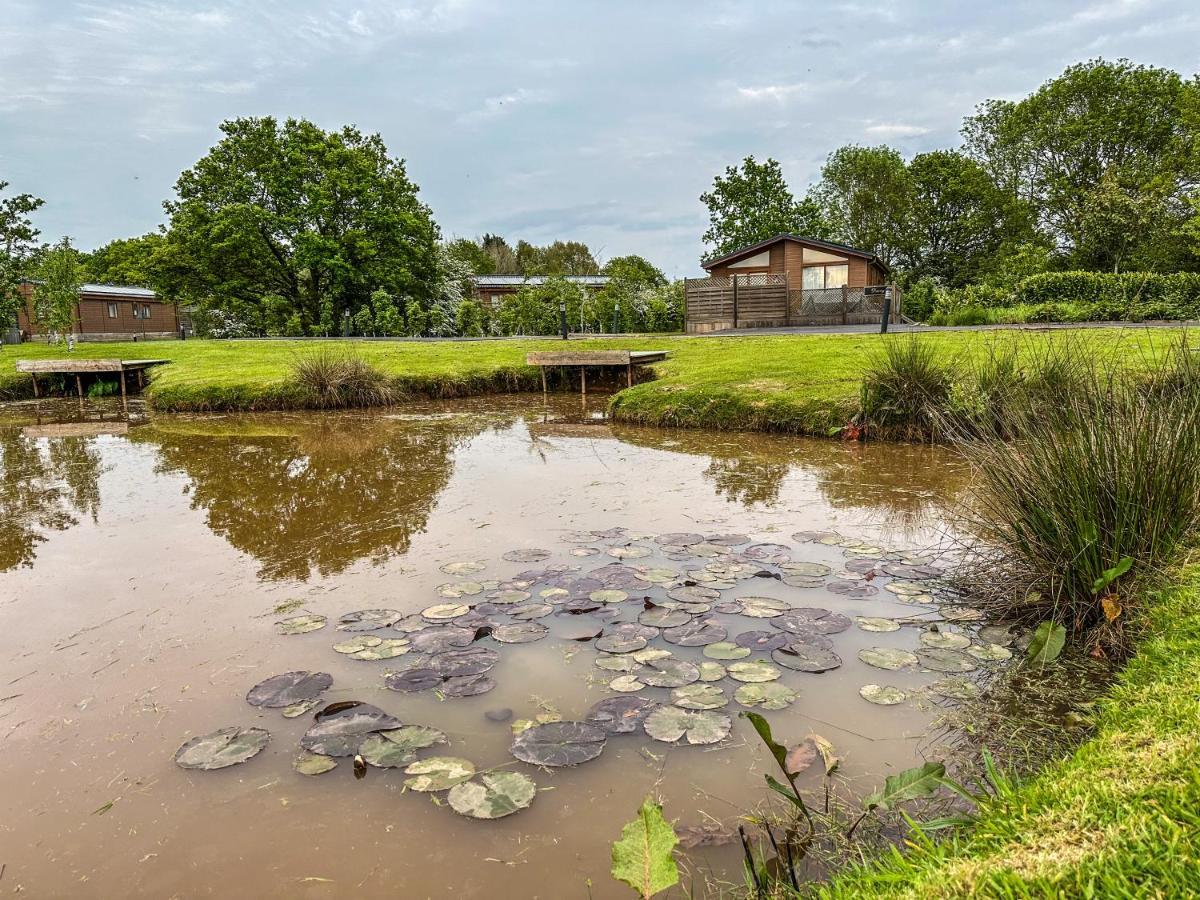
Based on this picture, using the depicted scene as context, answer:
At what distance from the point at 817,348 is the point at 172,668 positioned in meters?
11.7

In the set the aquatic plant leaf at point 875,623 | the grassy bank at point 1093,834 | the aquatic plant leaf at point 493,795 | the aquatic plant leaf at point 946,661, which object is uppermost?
the grassy bank at point 1093,834

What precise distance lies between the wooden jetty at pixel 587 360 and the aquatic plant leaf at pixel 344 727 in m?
10.4

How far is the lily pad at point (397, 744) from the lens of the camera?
231 centimetres

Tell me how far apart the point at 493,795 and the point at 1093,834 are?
1.52 meters

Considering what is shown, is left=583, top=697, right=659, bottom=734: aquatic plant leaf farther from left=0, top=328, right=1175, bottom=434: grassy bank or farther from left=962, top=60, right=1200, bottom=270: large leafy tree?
left=962, top=60, right=1200, bottom=270: large leafy tree

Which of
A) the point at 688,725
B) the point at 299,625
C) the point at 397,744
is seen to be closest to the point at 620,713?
the point at 688,725

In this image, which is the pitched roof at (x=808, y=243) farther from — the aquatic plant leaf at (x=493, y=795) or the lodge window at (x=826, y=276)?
the aquatic plant leaf at (x=493, y=795)

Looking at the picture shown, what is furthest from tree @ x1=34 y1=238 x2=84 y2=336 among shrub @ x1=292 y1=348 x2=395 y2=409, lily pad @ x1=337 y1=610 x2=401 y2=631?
lily pad @ x1=337 y1=610 x2=401 y2=631

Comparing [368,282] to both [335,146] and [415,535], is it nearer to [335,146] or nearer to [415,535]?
[335,146]

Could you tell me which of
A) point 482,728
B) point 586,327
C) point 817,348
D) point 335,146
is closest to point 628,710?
point 482,728

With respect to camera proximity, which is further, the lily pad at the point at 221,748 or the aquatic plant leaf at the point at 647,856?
the lily pad at the point at 221,748

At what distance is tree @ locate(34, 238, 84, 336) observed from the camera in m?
19.6

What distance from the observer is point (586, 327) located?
30.7m

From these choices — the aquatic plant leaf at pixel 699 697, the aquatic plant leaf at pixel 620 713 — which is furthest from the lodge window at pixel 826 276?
the aquatic plant leaf at pixel 620 713
